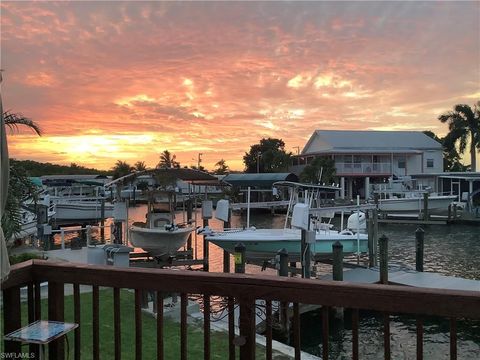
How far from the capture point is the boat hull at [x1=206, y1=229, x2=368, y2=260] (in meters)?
14.5

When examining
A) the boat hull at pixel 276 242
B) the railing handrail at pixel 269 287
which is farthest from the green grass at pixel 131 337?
the boat hull at pixel 276 242

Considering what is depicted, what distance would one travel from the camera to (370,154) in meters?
49.0

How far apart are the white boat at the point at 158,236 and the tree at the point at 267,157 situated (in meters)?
45.8

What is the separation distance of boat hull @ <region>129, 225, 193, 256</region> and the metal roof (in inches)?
1451

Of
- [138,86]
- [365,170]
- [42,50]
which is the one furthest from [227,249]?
[365,170]

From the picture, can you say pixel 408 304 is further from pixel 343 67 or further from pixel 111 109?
pixel 111 109

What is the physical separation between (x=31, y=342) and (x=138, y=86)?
11.2m

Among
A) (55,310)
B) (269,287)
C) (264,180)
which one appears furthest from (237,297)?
(264,180)

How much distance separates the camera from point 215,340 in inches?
289

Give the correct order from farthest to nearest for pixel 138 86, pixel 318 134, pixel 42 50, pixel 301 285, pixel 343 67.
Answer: pixel 318 134, pixel 343 67, pixel 138 86, pixel 42 50, pixel 301 285

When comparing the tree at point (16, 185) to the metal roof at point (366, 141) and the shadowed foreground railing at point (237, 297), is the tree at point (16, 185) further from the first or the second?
the metal roof at point (366, 141)

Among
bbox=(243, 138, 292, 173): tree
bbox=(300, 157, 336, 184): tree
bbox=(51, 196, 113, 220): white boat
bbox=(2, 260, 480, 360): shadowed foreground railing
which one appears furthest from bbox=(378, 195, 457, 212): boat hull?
bbox=(2, 260, 480, 360): shadowed foreground railing

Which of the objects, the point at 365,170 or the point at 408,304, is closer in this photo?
the point at 408,304

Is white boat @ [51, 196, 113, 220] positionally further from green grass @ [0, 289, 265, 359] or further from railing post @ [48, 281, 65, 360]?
railing post @ [48, 281, 65, 360]
